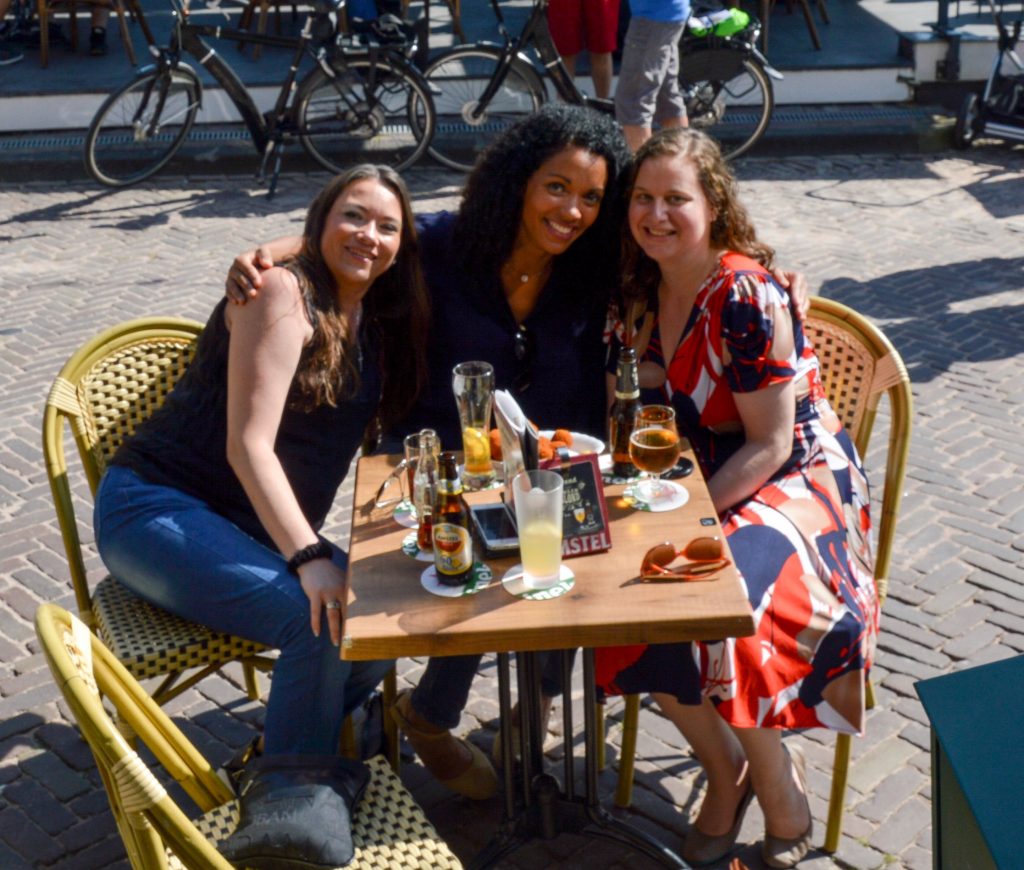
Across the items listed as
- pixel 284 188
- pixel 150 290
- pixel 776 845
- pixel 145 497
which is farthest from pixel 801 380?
pixel 284 188

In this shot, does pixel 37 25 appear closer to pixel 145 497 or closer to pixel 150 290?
pixel 150 290

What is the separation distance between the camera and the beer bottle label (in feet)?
8.54

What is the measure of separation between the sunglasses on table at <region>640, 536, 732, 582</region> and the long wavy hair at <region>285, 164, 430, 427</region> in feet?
3.05

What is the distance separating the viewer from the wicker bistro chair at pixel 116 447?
3062mm

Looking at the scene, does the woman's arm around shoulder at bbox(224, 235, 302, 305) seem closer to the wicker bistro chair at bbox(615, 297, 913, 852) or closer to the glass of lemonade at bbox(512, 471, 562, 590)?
the glass of lemonade at bbox(512, 471, 562, 590)

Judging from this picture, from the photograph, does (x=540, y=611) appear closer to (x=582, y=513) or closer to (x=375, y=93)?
(x=582, y=513)

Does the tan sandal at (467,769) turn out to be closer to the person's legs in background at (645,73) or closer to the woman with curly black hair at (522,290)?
the woman with curly black hair at (522,290)

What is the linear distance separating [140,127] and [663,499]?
676 centimetres

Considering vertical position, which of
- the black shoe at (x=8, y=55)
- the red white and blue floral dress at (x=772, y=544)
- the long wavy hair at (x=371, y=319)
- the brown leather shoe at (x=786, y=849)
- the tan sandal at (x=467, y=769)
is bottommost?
the brown leather shoe at (x=786, y=849)

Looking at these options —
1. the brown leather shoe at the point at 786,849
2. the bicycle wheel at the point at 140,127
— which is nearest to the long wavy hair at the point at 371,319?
the brown leather shoe at the point at 786,849

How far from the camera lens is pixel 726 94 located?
31.3ft

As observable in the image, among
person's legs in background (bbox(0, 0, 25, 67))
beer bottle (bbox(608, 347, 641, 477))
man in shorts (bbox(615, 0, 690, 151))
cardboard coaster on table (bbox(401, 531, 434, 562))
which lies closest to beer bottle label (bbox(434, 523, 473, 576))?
cardboard coaster on table (bbox(401, 531, 434, 562))

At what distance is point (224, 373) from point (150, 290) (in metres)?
4.11

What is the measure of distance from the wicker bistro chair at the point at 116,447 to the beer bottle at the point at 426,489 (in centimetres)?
53
